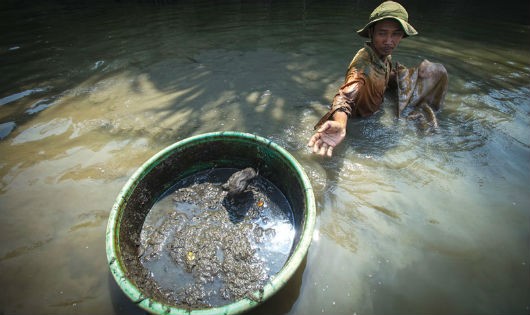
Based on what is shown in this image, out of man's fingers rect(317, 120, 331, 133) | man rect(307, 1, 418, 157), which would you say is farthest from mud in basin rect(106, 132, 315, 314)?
man rect(307, 1, 418, 157)

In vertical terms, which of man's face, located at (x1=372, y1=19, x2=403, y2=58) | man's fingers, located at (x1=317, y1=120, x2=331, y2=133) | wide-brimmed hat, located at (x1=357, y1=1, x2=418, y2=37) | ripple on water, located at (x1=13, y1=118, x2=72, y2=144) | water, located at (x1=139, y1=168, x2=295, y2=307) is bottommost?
water, located at (x1=139, y1=168, x2=295, y2=307)

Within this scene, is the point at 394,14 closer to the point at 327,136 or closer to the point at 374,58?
the point at 374,58

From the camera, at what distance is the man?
229cm

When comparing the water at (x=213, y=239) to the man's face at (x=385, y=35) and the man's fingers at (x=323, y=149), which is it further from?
the man's face at (x=385, y=35)

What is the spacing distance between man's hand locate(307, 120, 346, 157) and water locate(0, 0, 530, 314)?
407 millimetres

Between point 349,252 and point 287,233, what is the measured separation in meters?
0.49

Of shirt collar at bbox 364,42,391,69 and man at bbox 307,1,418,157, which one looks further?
shirt collar at bbox 364,42,391,69

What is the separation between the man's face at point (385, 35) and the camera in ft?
8.36

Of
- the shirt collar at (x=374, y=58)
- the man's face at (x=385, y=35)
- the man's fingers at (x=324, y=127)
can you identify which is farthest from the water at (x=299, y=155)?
the man's face at (x=385, y=35)

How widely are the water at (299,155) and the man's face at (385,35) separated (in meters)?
0.88

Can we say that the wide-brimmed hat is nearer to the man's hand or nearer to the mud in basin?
the man's hand

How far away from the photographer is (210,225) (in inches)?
82.1

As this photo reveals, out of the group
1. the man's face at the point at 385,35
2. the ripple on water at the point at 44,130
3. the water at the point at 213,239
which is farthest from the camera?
the ripple on water at the point at 44,130

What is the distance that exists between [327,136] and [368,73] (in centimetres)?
100
